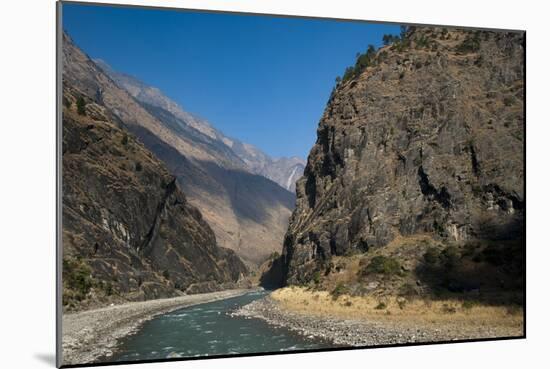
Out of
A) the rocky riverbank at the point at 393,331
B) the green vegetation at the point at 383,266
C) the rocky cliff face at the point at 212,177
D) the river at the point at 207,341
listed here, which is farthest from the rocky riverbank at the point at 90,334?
the rocky cliff face at the point at 212,177

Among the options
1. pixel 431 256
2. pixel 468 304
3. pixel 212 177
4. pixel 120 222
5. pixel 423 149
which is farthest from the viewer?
pixel 212 177

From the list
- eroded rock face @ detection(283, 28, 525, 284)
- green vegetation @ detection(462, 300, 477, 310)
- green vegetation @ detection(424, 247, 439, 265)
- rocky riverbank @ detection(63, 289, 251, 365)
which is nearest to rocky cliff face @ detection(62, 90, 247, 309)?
rocky riverbank @ detection(63, 289, 251, 365)

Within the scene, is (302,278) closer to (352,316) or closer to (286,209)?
(352,316)

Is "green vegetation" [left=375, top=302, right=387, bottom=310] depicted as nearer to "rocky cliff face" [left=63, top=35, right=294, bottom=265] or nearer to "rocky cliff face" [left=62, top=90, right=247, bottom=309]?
"rocky cliff face" [left=62, top=90, right=247, bottom=309]

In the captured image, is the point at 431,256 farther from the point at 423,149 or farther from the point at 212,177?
the point at 212,177

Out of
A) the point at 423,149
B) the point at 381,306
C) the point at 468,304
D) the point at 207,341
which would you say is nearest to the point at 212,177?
the point at 423,149
